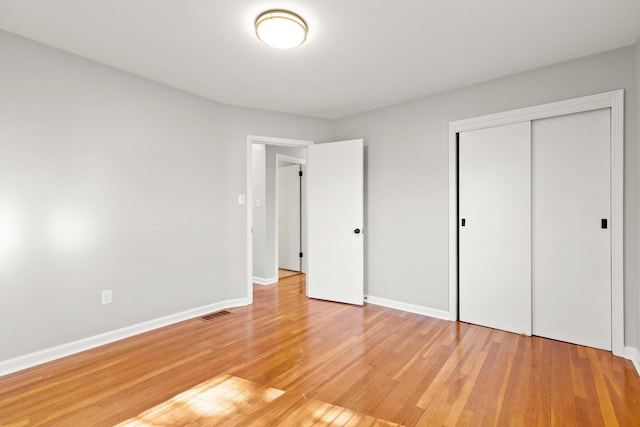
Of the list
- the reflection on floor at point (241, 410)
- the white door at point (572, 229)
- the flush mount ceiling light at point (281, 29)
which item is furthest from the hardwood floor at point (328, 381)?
the flush mount ceiling light at point (281, 29)

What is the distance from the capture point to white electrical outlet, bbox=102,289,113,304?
276cm

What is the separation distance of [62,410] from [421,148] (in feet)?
12.1

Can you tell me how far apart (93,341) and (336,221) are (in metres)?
2.73

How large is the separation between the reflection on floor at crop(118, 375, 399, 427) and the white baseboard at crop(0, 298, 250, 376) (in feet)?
4.07

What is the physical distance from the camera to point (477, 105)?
3.20m

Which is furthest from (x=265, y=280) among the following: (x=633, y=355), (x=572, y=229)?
(x=633, y=355)

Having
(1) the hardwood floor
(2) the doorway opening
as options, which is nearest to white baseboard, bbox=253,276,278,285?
(2) the doorway opening

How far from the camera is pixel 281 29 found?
7.00ft

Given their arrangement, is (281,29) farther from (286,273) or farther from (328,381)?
(286,273)

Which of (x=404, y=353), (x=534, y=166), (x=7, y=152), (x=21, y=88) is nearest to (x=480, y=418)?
(x=404, y=353)

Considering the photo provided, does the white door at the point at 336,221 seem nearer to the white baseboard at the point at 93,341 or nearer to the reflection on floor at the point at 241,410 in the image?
the white baseboard at the point at 93,341

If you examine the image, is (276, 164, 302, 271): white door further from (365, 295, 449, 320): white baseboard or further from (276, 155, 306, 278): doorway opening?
(365, 295, 449, 320): white baseboard

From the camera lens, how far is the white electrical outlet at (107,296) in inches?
109

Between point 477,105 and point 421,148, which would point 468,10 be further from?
point 421,148
